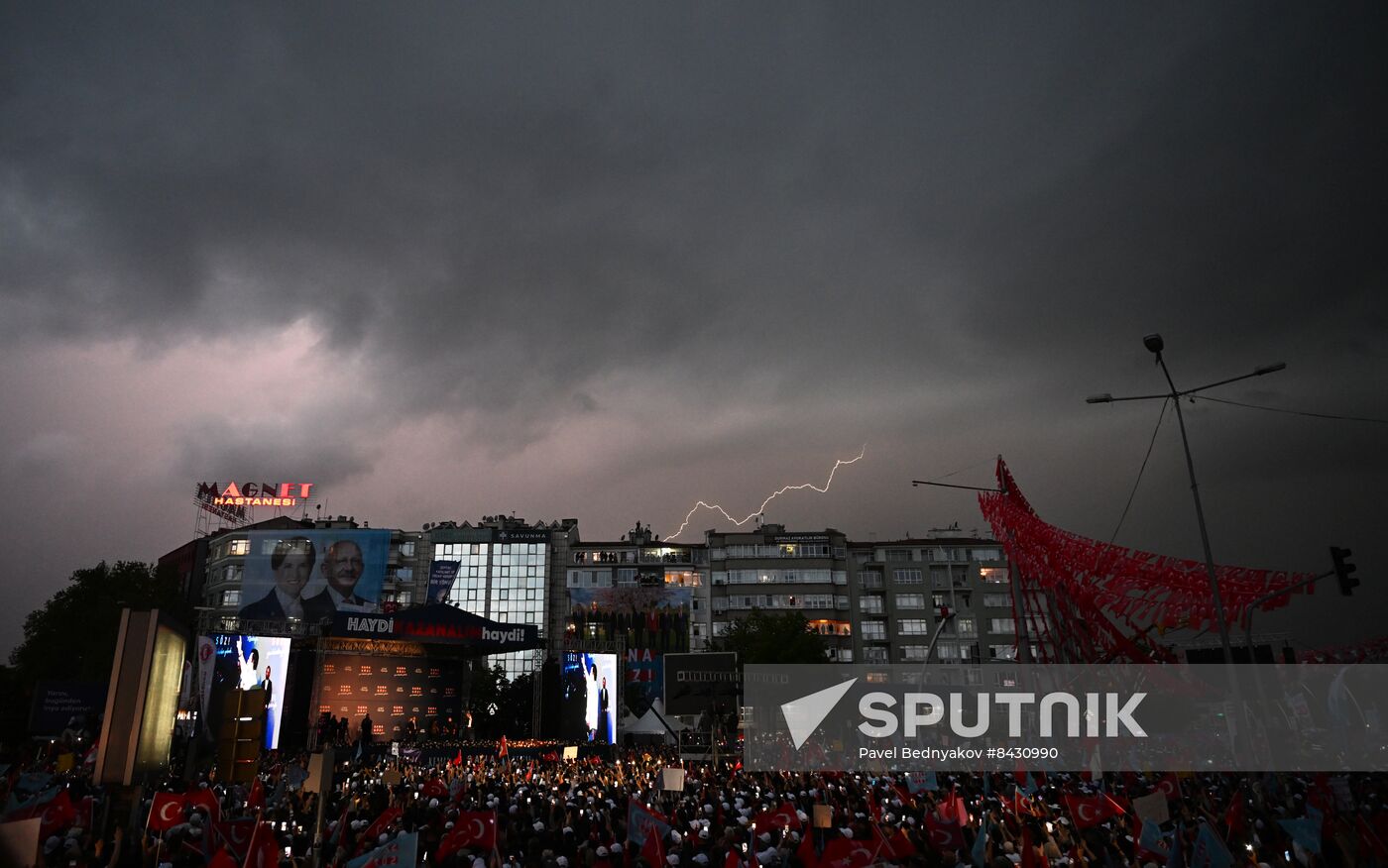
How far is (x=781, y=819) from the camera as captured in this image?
13258 mm

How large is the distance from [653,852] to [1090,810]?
7.27 m

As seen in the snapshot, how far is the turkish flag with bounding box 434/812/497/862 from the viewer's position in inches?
451

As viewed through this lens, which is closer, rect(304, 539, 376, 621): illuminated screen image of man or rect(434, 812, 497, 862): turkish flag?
rect(434, 812, 497, 862): turkish flag

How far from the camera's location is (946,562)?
281ft

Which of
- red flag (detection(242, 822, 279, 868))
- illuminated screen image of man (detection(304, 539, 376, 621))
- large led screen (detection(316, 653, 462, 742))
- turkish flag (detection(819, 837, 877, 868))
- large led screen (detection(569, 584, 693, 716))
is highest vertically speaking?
illuminated screen image of man (detection(304, 539, 376, 621))

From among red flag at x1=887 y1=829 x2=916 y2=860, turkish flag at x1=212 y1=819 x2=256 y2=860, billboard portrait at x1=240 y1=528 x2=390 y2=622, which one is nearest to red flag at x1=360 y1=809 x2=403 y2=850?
turkish flag at x1=212 y1=819 x2=256 y2=860

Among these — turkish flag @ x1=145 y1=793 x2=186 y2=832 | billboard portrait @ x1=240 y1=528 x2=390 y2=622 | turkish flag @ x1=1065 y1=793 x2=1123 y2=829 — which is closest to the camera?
turkish flag @ x1=145 y1=793 x2=186 y2=832

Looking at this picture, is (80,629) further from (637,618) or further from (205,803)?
(205,803)

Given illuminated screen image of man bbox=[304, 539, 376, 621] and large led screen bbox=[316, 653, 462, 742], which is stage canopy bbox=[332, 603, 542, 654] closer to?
large led screen bbox=[316, 653, 462, 742]

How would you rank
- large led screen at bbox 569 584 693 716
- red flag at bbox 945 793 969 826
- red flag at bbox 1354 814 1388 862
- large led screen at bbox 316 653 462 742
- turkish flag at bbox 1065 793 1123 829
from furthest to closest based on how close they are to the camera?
1. large led screen at bbox 569 584 693 716
2. large led screen at bbox 316 653 462 742
3. red flag at bbox 945 793 969 826
4. turkish flag at bbox 1065 793 1123 829
5. red flag at bbox 1354 814 1388 862

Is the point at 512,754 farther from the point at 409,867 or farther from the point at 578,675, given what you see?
the point at 409,867

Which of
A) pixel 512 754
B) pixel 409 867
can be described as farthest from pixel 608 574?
pixel 409 867

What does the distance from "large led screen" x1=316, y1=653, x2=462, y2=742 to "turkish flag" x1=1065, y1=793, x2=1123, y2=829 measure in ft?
130

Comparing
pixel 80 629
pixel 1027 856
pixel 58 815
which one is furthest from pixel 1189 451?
pixel 80 629
